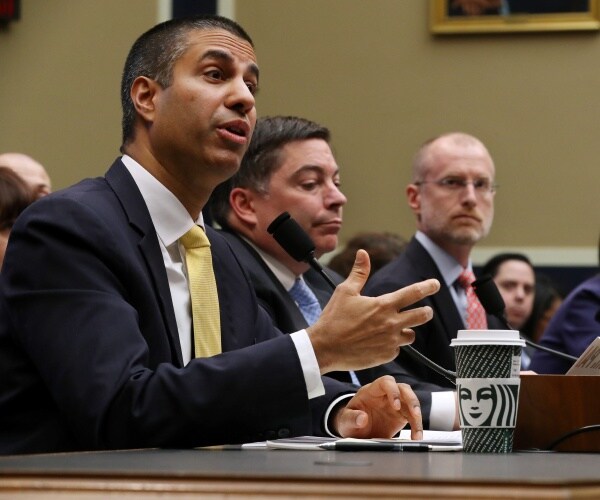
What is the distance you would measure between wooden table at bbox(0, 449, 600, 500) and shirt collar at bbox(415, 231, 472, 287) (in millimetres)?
2681

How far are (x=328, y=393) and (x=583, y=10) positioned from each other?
14.2ft

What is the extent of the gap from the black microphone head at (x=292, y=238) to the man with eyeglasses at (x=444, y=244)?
117 centimetres

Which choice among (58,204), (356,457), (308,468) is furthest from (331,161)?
(308,468)

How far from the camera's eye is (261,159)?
3.74m

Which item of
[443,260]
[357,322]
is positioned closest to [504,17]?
[443,260]

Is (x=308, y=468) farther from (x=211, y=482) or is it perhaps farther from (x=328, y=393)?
(x=328, y=393)

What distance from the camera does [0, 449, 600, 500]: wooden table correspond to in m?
1.11

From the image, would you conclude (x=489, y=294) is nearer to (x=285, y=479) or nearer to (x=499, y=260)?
(x=285, y=479)

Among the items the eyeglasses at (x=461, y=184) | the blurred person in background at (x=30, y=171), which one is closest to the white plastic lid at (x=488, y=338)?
the blurred person in background at (x=30, y=171)

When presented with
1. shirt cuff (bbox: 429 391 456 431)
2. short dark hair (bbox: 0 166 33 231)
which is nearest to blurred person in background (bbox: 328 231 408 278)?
short dark hair (bbox: 0 166 33 231)

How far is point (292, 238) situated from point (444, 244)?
6.92 ft

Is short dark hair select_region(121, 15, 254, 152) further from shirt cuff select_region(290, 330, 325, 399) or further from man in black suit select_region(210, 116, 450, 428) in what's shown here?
man in black suit select_region(210, 116, 450, 428)

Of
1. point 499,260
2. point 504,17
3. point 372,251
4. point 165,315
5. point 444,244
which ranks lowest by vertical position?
point 499,260

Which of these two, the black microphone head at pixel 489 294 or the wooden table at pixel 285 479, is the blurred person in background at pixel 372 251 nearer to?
the black microphone head at pixel 489 294
